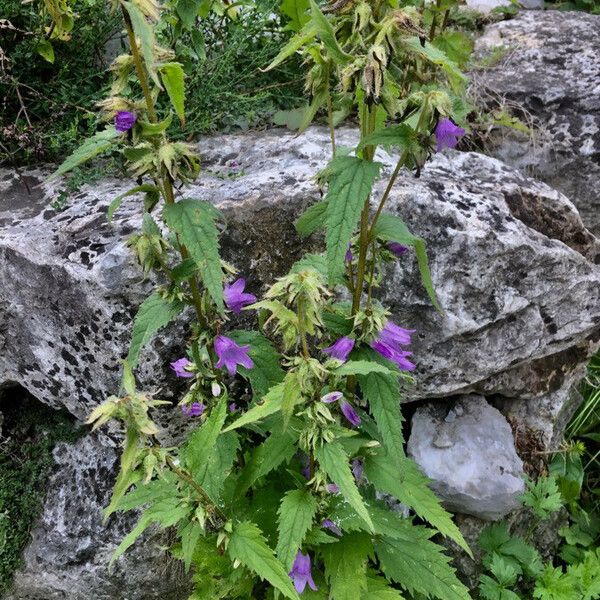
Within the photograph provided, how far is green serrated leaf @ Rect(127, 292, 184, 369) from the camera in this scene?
1708mm

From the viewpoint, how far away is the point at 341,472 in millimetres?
1591

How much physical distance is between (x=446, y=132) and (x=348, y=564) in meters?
1.29

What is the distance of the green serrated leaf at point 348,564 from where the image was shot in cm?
201

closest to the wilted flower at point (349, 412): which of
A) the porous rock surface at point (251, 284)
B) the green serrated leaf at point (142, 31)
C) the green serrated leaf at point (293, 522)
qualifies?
the green serrated leaf at point (293, 522)

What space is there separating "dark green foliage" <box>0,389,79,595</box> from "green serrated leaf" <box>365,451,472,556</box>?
1435 mm

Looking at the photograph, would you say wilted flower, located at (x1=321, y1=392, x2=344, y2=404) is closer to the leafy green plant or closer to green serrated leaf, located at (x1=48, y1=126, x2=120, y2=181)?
the leafy green plant

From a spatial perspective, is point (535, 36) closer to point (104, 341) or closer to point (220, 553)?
point (104, 341)

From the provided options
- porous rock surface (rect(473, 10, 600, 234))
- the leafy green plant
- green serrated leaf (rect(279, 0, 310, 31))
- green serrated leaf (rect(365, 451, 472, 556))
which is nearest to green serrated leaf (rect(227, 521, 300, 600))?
the leafy green plant

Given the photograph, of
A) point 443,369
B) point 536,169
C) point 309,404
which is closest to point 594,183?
point 536,169

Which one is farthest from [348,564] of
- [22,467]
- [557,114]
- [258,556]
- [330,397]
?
[557,114]

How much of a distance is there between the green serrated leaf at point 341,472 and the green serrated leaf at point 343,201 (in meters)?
0.42

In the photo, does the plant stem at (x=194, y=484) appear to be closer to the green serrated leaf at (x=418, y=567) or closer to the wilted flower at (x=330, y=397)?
the wilted flower at (x=330, y=397)

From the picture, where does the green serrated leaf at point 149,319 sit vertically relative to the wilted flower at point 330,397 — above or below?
above

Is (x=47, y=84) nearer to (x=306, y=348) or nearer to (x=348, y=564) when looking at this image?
(x=306, y=348)
